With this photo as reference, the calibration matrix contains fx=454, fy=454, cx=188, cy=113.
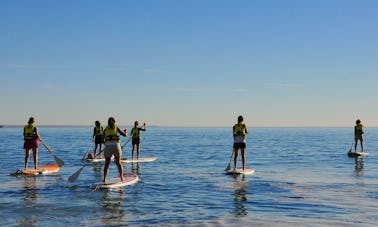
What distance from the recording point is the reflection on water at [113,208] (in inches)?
384

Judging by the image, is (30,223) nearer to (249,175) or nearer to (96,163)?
(249,175)

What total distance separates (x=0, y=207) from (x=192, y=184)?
652 centimetres

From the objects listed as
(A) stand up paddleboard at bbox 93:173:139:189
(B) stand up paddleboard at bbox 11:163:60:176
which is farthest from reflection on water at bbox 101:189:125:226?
(B) stand up paddleboard at bbox 11:163:60:176

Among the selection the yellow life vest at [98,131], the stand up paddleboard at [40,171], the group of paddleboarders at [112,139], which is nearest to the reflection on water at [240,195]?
the group of paddleboarders at [112,139]

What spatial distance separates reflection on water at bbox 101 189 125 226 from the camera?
976 centimetres

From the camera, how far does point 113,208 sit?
11.1m

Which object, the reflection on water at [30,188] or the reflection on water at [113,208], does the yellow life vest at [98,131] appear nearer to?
the reflection on water at [30,188]

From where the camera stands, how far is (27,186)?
14812mm

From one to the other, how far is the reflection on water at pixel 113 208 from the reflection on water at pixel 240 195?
2690 millimetres

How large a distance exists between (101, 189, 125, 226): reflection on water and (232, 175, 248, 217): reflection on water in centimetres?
269

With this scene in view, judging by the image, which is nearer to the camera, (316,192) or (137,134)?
(316,192)

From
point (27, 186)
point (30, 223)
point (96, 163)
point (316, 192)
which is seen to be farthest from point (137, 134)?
point (30, 223)

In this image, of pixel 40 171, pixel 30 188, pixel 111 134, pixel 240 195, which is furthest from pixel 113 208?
pixel 40 171

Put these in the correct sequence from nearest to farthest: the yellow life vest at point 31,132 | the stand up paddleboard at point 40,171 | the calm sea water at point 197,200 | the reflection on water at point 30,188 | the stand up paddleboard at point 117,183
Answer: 1. the calm sea water at point 197,200
2. the reflection on water at point 30,188
3. the stand up paddleboard at point 117,183
4. the stand up paddleboard at point 40,171
5. the yellow life vest at point 31,132
